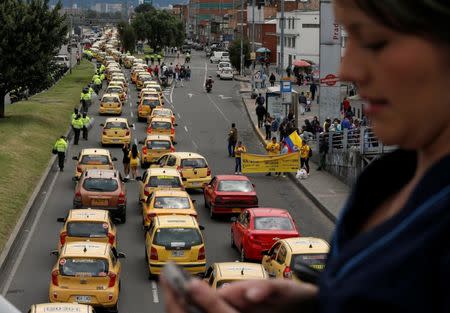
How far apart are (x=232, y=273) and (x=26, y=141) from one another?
28727mm

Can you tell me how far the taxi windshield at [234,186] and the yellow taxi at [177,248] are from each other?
7.44 metres

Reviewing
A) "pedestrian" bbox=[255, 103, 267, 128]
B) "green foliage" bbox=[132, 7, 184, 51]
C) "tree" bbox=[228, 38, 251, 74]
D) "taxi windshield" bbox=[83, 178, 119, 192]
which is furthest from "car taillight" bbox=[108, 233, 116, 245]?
"green foliage" bbox=[132, 7, 184, 51]

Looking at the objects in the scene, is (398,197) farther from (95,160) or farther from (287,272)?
(95,160)

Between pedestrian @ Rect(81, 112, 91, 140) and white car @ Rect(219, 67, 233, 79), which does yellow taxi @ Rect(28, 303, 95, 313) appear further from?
white car @ Rect(219, 67, 233, 79)

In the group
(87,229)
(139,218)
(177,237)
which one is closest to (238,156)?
(139,218)

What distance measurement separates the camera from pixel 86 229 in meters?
24.2

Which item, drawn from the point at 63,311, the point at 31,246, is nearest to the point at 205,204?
the point at 31,246

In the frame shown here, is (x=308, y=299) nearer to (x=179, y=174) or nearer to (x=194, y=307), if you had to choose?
(x=194, y=307)

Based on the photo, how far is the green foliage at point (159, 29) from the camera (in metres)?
141

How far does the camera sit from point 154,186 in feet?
103

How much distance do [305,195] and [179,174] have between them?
17.3ft

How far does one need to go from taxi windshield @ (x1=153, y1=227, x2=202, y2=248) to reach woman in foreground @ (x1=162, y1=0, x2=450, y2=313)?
2081cm

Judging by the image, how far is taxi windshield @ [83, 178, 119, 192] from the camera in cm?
2995

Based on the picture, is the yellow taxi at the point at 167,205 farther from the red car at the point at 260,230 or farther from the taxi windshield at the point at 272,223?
the taxi windshield at the point at 272,223
